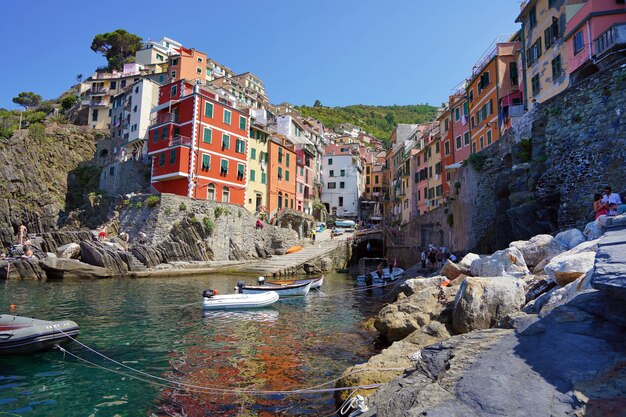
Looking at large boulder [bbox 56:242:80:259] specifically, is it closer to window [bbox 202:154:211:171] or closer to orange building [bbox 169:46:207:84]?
window [bbox 202:154:211:171]

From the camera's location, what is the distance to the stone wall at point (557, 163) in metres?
15.0

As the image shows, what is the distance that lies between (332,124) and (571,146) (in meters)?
119

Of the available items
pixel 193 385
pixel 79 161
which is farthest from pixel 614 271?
pixel 79 161

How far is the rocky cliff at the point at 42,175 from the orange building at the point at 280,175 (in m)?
26.4

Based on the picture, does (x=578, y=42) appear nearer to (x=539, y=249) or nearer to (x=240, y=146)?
(x=539, y=249)

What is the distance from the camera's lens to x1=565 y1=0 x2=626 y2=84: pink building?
809 inches

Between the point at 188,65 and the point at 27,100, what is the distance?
50.1m

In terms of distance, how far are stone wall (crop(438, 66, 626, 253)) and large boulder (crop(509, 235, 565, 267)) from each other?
13.1 ft

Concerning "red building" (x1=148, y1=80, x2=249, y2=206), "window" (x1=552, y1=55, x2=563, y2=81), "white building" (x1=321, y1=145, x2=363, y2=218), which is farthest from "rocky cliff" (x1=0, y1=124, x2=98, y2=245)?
"window" (x1=552, y1=55, x2=563, y2=81)

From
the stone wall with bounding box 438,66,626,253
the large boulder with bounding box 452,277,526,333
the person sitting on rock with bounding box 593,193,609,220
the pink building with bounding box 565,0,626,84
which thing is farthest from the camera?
the pink building with bounding box 565,0,626,84

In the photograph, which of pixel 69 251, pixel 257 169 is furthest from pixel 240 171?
pixel 69 251

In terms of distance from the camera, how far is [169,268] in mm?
34156

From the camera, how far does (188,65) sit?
225 feet

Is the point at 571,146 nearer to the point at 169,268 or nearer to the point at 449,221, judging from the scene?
the point at 449,221
